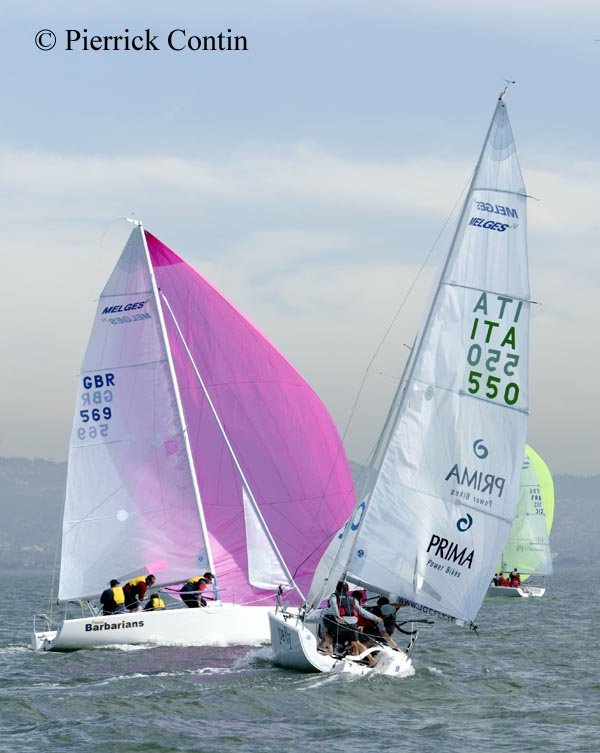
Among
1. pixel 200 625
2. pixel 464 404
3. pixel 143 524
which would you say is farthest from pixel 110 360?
pixel 464 404

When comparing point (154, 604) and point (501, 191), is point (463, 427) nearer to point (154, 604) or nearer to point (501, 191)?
point (501, 191)

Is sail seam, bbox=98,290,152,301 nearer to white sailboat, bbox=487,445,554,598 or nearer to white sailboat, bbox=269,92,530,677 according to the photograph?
white sailboat, bbox=269,92,530,677

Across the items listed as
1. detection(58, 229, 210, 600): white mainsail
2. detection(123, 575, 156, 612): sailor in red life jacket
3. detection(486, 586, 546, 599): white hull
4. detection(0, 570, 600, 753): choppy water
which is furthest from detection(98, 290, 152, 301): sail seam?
detection(486, 586, 546, 599): white hull

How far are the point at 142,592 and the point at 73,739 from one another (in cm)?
917

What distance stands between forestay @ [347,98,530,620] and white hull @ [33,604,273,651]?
5.00 m

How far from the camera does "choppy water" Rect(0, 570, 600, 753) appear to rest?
15242 millimetres

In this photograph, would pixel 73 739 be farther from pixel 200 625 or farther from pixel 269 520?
pixel 269 520

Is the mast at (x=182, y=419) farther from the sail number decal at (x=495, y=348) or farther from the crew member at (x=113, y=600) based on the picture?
the sail number decal at (x=495, y=348)

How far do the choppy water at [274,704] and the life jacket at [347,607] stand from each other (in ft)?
3.19

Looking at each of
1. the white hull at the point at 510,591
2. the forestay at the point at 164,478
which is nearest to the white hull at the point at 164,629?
the forestay at the point at 164,478

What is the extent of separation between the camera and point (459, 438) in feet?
60.4

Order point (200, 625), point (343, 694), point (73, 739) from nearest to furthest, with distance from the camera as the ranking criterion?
point (73, 739)
point (343, 694)
point (200, 625)

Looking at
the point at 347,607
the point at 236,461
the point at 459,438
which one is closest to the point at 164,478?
the point at 236,461

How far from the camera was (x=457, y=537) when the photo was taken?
18.5 m
